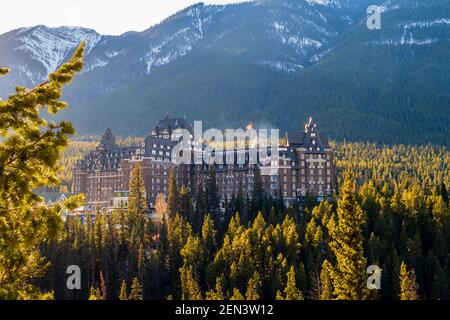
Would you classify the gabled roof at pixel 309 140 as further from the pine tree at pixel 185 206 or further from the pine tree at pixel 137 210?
the pine tree at pixel 137 210

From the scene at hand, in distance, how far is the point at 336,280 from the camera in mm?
63000

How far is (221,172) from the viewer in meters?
170

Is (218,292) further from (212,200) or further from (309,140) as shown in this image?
(309,140)

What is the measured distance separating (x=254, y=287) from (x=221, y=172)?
249 feet

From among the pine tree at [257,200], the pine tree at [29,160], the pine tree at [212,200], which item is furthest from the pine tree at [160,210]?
the pine tree at [29,160]

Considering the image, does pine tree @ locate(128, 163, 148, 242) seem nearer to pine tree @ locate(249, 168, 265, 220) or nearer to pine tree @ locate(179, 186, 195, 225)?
pine tree @ locate(179, 186, 195, 225)

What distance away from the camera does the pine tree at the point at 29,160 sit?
70.9ft

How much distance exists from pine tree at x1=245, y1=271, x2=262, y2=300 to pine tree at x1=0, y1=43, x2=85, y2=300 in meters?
71.1

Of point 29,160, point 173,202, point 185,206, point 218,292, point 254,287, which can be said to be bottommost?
point 218,292

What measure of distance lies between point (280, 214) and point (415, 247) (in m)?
32.3

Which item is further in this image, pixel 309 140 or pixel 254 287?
pixel 309 140

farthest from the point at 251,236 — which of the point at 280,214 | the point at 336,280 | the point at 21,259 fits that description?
the point at 21,259

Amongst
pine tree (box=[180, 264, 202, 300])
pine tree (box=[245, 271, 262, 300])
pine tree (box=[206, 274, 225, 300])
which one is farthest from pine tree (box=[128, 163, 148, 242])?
pine tree (box=[245, 271, 262, 300])

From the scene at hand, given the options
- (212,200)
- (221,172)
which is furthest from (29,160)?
(221,172)
